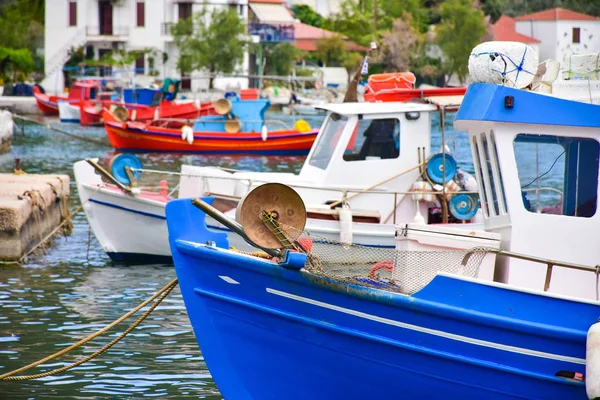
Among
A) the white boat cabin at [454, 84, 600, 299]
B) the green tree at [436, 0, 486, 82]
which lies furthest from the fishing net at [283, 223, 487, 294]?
the green tree at [436, 0, 486, 82]

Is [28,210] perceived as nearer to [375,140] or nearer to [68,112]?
[375,140]

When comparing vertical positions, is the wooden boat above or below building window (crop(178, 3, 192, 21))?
below

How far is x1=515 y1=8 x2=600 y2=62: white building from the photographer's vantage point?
239 ft

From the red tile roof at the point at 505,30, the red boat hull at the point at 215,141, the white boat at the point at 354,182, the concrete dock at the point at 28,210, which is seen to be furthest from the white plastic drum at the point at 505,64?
the red tile roof at the point at 505,30

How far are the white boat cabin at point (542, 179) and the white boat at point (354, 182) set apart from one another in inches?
211

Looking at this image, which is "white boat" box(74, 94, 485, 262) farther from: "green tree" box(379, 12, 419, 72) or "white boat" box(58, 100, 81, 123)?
"green tree" box(379, 12, 419, 72)

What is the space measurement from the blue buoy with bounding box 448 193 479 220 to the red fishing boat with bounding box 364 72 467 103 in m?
1.56

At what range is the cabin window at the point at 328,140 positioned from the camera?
14.4m

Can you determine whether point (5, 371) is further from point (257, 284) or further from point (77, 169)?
point (77, 169)

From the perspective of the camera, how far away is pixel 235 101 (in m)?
35.8

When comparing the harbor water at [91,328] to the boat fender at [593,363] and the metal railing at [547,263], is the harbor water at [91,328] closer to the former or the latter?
the metal railing at [547,263]

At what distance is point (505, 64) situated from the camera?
25.0 ft

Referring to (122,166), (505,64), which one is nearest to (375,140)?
(122,166)

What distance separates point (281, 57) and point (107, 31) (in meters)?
11.4
